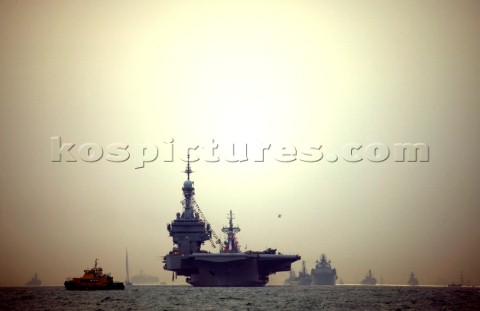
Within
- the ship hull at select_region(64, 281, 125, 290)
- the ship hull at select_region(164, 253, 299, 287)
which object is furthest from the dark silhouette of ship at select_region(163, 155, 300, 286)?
the ship hull at select_region(64, 281, 125, 290)

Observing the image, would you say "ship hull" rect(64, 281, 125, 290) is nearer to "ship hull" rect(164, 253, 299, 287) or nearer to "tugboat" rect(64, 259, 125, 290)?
"tugboat" rect(64, 259, 125, 290)

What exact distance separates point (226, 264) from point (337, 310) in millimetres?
62698

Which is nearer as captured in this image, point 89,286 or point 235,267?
point 89,286

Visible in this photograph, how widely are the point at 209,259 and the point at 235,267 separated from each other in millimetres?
5196

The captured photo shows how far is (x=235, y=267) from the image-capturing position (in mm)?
142125

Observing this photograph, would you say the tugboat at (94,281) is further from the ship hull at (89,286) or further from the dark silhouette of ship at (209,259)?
the dark silhouette of ship at (209,259)

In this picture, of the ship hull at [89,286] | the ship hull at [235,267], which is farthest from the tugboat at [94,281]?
the ship hull at [235,267]

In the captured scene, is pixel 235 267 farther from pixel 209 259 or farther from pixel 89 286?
pixel 89 286

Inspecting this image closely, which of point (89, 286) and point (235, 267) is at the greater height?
point (235, 267)

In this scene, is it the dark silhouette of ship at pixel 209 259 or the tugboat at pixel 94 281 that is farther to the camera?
the dark silhouette of ship at pixel 209 259

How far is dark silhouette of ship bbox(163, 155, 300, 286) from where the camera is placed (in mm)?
141250

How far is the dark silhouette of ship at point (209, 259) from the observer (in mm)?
141250

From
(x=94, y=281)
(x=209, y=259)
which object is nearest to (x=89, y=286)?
(x=94, y=281)

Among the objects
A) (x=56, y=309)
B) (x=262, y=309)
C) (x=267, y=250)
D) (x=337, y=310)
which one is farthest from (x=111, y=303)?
(x=267, y=250)
